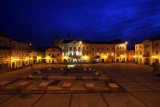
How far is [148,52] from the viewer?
5075 cm

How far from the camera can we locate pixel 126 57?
65.6m

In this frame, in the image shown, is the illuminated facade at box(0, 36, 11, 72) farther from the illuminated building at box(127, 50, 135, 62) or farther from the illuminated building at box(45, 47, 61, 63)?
the illuminated building at box(127, 50, 135, 62)

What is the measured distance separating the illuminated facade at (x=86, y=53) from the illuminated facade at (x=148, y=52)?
9.60 m

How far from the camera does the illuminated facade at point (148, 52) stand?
4609 centimetres

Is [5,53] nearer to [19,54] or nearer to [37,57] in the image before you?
[19,54]

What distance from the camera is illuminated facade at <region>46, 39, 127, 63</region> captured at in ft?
203

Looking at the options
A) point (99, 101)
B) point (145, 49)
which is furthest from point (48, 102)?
point (145, 49)

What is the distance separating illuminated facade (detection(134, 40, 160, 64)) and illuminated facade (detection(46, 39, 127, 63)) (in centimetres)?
960

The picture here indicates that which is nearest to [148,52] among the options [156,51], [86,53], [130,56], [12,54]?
[156,51]

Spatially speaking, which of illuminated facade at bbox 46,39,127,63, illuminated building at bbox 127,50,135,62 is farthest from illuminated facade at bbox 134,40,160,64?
illuminated facade at bbox 46,39,127,63

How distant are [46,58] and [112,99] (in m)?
54.8

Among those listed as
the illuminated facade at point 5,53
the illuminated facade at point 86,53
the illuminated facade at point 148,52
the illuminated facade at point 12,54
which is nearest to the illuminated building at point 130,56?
the illuminated facade at point 86,53

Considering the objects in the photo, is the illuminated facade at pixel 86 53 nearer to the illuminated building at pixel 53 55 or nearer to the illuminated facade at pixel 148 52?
the illuminated building at pixel 53 55

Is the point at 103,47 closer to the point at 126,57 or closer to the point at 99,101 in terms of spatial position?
the point at 126,57
